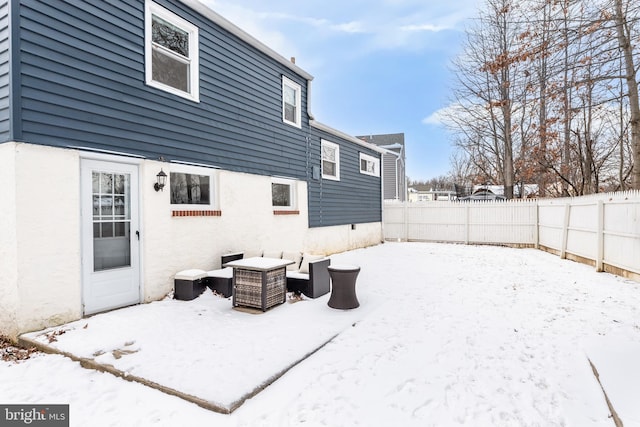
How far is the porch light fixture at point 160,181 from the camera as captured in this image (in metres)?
5.11

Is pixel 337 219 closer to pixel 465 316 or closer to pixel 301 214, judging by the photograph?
pixel 301 214

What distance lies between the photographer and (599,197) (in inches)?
301

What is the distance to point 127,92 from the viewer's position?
15.6 ft

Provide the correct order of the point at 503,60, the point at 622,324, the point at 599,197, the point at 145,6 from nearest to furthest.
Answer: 1. the point at 622,324
2. the point at 145,6
3. the point at 503,60
4. the point at 599,197

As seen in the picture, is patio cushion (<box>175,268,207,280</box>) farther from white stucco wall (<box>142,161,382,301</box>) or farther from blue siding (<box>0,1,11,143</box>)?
blue siding (<box>0,1,11,143</box>)

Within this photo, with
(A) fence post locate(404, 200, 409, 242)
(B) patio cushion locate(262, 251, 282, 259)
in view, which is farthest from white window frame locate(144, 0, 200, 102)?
(A) fence post locate(404, 200, 409, 242)

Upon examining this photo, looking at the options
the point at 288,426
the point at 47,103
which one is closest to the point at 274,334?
the point at 288,426

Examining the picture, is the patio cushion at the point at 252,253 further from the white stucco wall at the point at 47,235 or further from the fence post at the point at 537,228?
the fence post at the point at 537,228

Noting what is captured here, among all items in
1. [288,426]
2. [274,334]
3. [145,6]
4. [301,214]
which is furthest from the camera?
[301,214]

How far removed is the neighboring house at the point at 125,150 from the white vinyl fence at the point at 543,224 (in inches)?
294

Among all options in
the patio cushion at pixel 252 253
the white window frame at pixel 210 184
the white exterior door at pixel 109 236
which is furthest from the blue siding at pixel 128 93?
the patio cushion at pixel 252 253

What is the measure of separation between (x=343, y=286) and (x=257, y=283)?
4.22 ft

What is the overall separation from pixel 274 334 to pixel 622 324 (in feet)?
15.0
